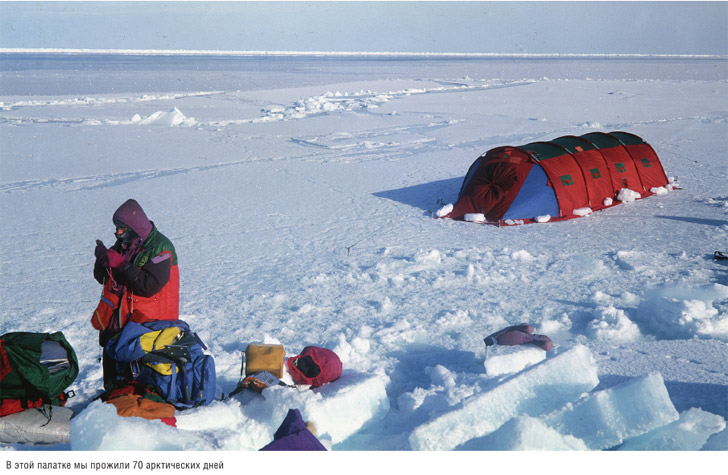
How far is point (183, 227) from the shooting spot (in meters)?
7.80

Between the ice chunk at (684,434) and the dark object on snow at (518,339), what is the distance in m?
1.12

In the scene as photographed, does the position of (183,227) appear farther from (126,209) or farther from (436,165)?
(436,165)

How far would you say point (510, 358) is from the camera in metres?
4.01

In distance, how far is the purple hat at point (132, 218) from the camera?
3600 millimetres

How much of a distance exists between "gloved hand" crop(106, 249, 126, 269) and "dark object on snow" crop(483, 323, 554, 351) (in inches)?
99.2

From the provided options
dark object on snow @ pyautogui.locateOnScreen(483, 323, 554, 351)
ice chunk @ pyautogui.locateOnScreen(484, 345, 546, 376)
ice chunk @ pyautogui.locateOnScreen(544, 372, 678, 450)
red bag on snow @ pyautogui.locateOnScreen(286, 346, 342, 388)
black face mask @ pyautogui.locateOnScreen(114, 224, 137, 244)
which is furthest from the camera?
dark object on snow @ pyautogui.locateOnScreen(483, 323, 554, 351)

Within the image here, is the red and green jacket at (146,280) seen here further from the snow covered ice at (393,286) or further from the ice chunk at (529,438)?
the ice chunk at (529,438)

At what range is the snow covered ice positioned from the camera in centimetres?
329

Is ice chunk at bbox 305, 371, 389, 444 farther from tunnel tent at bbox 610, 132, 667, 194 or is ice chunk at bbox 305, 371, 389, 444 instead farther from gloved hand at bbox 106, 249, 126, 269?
tunnel tent at bbox 610, 132, 667, 194

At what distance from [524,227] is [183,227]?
4410 millimetres

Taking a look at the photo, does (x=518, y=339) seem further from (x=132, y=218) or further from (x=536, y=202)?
(x=536, y=202)

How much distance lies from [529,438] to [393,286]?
2.91 metres

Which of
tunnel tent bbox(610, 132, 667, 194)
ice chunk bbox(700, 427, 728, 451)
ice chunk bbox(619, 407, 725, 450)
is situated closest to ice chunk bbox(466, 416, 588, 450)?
ice chunk bbox(619, 407, 725, 450)

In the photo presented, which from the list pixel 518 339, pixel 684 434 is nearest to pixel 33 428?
pixel 518 339
